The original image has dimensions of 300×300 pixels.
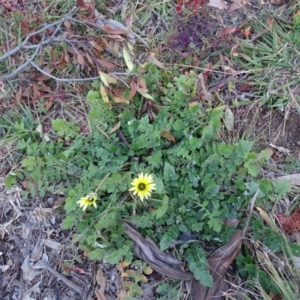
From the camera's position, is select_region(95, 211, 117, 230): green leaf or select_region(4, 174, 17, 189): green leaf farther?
select_region(4, 174, 17, 189): green leaf

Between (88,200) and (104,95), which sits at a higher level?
(104,95)

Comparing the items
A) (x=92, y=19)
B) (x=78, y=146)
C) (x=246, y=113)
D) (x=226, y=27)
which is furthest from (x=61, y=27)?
(x=246, y=113)

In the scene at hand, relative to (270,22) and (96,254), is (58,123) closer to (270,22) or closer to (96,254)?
(96,254)

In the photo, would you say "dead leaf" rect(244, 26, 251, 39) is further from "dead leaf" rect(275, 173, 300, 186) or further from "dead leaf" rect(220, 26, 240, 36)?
"dead leaf" rect(275, 173, 300, 186)

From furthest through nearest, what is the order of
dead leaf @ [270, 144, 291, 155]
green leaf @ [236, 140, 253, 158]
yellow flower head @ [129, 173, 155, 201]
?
dead leaf @ [270, 144, 291, 155] → green leaf @ [236, 140, 253, 158] → yellow flower head @ [129, 173, 155, 201]

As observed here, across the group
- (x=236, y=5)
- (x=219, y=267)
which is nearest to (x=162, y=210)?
(x=219, y=267)

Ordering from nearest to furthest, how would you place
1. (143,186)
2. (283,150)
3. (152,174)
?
(143,186) < (152,174) < (283,150)

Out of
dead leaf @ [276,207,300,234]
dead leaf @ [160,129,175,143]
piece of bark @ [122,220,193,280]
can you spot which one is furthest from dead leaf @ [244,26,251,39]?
piece of bark @ [122,220,193,280]
